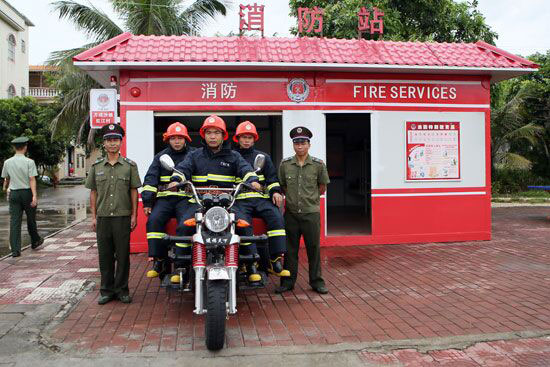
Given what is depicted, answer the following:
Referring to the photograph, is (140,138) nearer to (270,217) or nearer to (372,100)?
(270,217)

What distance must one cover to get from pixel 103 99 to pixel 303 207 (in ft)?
13.3

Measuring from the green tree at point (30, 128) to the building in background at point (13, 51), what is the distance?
5849mm

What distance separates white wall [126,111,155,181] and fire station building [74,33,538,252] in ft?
0.05

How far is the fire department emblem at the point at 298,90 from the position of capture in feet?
27.8

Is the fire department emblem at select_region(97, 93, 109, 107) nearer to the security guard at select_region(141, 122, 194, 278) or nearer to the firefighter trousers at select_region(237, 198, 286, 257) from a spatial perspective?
the security guard at select_region(141, 122, 194, 278)

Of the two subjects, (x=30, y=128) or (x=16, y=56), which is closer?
(x=30, y=128)

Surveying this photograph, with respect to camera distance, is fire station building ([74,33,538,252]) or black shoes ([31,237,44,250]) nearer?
fire station building ([74,33,538,252])

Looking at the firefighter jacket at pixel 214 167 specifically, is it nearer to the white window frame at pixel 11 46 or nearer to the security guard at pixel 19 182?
the security guard at pixel 19 182

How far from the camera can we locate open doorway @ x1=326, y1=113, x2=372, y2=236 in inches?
564

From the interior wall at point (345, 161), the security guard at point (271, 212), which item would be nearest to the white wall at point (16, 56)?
the interior wall at point (345, 161)

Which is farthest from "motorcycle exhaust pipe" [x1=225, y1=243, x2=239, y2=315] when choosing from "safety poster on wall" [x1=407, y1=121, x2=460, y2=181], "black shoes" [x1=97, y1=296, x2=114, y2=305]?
"safety poster on wall" [x1=407, y1=121, x2=460, y2=181]

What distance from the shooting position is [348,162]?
50.4ft

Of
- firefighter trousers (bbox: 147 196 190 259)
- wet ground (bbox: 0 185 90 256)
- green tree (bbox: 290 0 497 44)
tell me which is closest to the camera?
firefighter trousers (bbox: 147 196 190 259)

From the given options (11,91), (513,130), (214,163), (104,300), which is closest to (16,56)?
(11,91)
